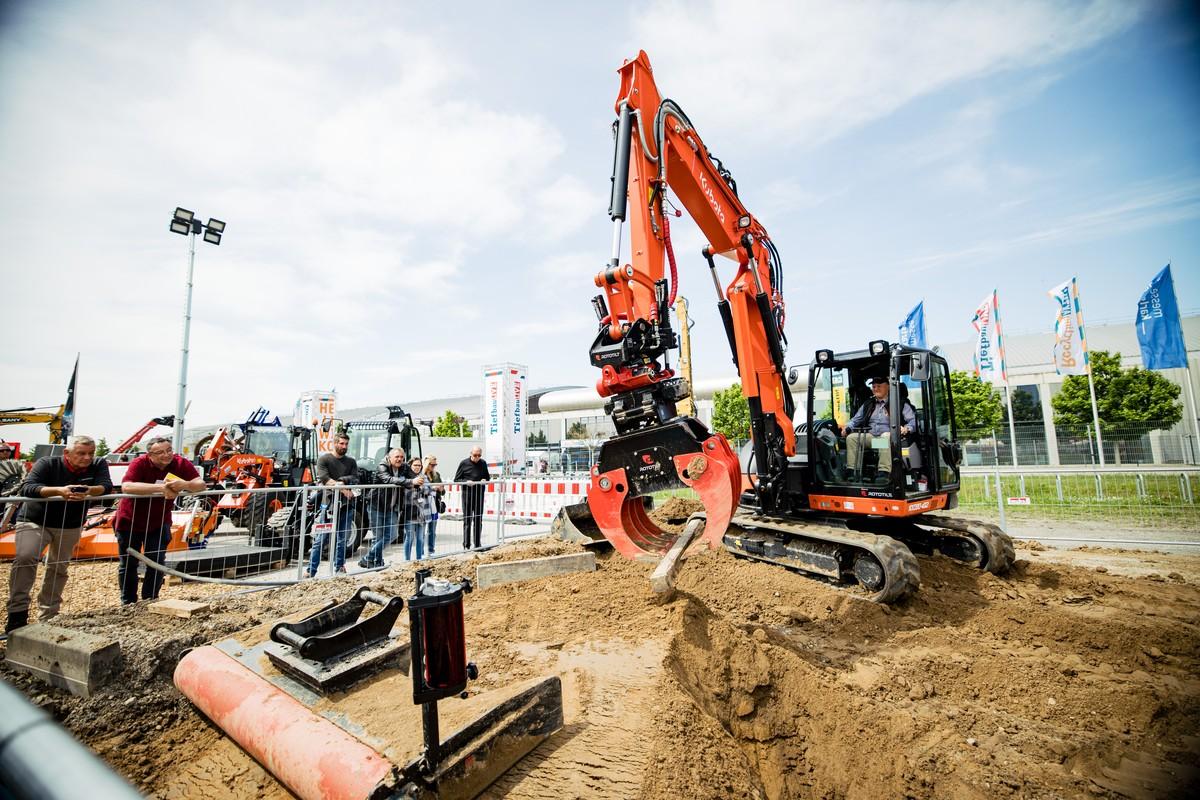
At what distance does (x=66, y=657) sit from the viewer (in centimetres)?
341

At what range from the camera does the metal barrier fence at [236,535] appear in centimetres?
514

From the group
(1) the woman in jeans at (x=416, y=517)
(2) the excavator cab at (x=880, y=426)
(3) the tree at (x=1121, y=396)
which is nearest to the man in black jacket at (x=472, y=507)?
Result: (1) the woman in jeans at (x=416, y=517)

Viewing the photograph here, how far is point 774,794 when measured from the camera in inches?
119

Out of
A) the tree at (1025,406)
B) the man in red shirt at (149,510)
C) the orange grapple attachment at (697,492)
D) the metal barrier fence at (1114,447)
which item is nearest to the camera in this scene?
the orange grapple attachment at (697,492)

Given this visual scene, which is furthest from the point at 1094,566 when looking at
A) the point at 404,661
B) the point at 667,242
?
the point at 404,661

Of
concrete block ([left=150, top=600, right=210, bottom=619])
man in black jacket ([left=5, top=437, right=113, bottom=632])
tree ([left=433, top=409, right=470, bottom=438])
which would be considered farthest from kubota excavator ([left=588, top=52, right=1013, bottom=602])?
tree ([left=433, top=409, right=470, bottom=438])

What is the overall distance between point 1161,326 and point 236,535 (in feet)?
72.6

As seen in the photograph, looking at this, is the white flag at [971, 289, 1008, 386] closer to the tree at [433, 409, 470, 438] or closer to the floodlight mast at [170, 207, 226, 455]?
the floodlight mast at [170, 207, 226, 455]

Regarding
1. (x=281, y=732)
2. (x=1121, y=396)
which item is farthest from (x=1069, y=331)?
(x=281, y=732)

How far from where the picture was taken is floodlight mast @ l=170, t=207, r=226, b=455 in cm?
1376

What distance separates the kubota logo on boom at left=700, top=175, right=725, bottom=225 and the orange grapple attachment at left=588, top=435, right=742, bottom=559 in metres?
3.38

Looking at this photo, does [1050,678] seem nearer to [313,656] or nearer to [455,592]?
[455,592]

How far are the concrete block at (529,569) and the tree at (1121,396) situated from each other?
96.3 feet

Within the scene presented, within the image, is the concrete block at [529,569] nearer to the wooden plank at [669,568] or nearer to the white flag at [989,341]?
the wooden plank at [669,568]
